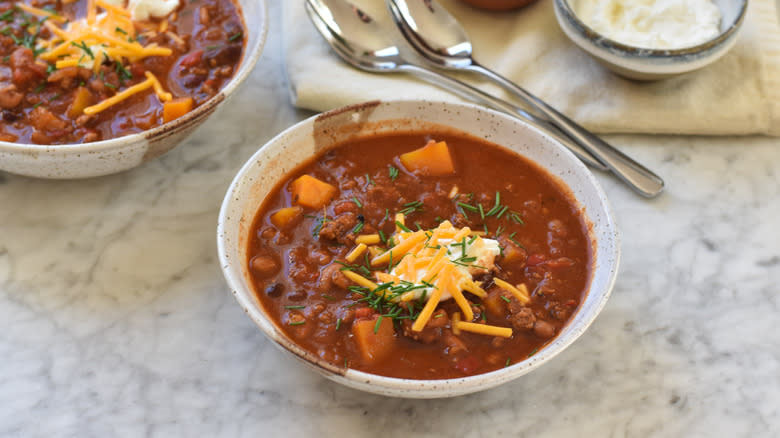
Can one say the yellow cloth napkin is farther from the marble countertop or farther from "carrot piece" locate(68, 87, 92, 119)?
"carrot piece" locate(68, 87, 92, 119)

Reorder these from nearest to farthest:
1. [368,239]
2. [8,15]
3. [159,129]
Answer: [368,239] < [159,129] < [8,15]

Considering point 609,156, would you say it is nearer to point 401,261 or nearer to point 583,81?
point 583,81

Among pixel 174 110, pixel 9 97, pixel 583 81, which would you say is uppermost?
pixel 9 97

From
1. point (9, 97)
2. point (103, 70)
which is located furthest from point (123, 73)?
point (9, 97)

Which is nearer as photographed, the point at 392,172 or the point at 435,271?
the point at 435,271

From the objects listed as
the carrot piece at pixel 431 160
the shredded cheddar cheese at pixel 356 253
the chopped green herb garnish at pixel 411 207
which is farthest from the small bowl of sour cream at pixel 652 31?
the shredded cheddar cheese at pixel 356 253
